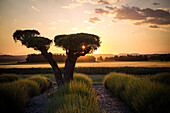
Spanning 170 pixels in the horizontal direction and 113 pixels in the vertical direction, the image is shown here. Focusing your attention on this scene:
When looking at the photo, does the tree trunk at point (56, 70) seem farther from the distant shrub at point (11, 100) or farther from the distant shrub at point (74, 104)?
the distant shrub at point (11, 100)

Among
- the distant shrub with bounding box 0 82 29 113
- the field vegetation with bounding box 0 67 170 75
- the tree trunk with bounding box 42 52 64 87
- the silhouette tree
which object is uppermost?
the silhouette tree

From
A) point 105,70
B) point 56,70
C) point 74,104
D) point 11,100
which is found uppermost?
point 56,70

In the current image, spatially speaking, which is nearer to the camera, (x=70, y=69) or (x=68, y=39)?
(x=68, y=39)

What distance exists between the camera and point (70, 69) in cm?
894

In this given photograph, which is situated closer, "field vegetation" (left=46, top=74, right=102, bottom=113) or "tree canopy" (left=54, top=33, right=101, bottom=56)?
"field vegetation" (left=46, top=74, right=102, bottom=113)

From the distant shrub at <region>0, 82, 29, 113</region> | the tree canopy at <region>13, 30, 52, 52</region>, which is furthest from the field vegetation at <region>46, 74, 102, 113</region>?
the tree canopy at <region>13, 30, 52, 52</region>

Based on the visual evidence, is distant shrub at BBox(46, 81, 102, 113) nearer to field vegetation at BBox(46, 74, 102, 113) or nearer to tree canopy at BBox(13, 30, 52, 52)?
field vegetation at BBox(46, 74, 102, 113)

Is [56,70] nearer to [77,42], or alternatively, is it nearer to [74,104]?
[77,42]

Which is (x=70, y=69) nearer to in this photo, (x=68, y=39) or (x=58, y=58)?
(x=68, y=39)

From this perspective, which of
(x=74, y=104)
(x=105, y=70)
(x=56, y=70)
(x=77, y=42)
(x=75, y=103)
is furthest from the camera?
(x=105, y=70)

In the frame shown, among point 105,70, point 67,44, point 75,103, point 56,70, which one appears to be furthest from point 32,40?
point 105,70

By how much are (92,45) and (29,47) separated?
461 cm

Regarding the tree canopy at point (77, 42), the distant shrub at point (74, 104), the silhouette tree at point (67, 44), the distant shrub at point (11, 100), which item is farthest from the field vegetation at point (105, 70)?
the distant shrub at point (11, 100)

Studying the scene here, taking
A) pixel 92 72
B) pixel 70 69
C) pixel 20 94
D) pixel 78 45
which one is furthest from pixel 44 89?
pixel 92 72
